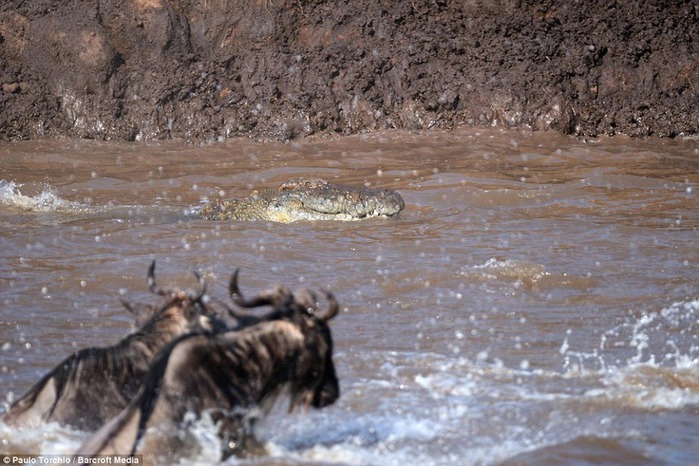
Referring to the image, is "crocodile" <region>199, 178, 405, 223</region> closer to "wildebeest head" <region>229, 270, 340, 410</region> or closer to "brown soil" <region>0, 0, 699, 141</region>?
"brown soil" <region>0, 0, 699, 141</region>

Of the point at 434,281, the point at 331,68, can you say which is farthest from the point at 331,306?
the point at 331,68

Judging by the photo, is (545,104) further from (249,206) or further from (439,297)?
(439,297)

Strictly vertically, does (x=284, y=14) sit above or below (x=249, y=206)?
above

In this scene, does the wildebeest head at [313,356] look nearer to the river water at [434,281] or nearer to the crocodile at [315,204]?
the river water at [434,281]

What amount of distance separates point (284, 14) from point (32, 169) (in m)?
5.01

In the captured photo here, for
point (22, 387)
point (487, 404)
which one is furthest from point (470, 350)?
point (22, 387)

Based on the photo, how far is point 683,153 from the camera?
1362 cm

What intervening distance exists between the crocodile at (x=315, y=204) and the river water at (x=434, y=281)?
0.54ft

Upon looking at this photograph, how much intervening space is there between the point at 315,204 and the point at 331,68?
664cm

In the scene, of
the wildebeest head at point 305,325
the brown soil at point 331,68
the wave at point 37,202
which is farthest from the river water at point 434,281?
the brown soil at point 331,68

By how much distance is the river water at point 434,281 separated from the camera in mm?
4176

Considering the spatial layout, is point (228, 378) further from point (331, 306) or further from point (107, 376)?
point (107, 376)

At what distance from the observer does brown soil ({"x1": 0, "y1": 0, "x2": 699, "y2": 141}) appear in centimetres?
1498

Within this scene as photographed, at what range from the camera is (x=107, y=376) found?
3.42m
